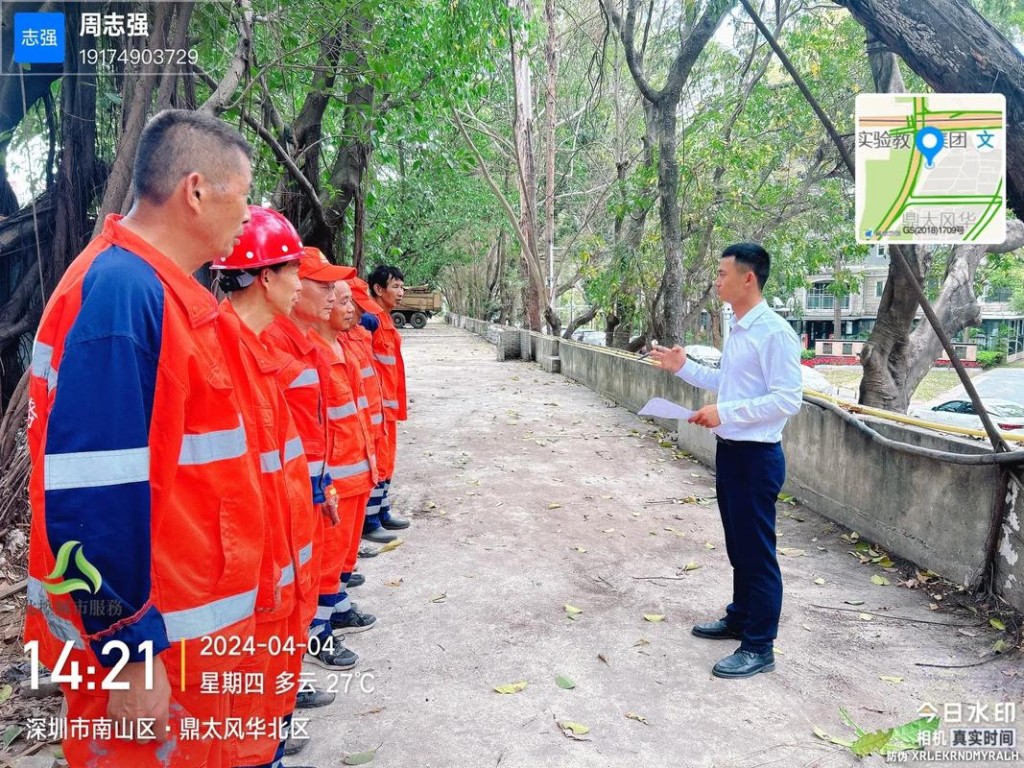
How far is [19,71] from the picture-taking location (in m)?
4.37

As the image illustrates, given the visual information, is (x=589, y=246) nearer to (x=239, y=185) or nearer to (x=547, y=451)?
(x=547, y=451)

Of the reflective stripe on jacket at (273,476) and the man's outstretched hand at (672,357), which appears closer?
the reflective stripe on jacket at (273,476)

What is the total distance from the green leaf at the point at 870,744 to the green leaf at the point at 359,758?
5.98 feet

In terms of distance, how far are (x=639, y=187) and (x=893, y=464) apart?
6832 millimetres

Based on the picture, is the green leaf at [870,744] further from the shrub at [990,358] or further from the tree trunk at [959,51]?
the shrub at [990,358]

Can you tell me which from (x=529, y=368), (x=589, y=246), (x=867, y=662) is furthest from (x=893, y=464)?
(x=529, y=368)

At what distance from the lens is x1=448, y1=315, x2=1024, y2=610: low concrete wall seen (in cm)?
390

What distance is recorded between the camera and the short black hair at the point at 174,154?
162 centimetres

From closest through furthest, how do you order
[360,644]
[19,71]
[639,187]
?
[360,644] < [19,71] < [639,187]

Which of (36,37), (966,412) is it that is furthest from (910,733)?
(966,412)

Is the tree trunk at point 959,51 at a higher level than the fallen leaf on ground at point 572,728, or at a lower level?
higher

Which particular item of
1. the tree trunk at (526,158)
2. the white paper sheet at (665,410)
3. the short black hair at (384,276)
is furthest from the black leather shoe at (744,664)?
the tree trunk at (526,158)

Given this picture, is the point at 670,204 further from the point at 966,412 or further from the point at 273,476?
the point at 966,412
